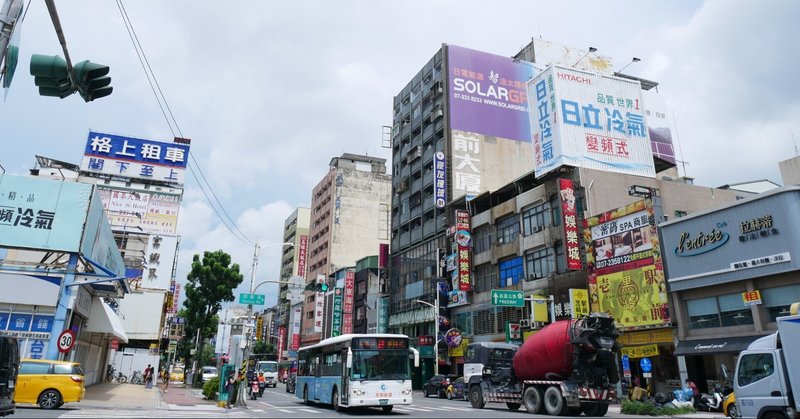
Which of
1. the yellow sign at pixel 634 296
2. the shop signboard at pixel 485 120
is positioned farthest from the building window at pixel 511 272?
the shop signboard at pixel 485 120

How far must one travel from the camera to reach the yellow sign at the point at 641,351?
29.0m

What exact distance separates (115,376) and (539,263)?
42767mm

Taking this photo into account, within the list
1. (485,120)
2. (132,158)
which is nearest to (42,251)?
(485,120)

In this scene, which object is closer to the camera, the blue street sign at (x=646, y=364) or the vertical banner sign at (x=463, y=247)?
the blue street sign at (x=646, y=364)

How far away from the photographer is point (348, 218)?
9000cm

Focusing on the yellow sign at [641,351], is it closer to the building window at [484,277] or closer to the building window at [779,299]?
the building window at [779,299]

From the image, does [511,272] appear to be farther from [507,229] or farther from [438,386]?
[438,386]

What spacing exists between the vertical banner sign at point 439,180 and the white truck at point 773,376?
4039 centimetres

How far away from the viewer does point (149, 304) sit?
54.3 m

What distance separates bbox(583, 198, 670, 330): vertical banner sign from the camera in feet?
96.0

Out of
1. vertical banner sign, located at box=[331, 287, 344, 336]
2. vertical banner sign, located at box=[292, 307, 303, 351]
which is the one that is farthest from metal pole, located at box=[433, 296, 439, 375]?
vertical banner sign, located at box=[292, 307, 303, 351]

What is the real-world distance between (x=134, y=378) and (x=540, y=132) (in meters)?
46.5

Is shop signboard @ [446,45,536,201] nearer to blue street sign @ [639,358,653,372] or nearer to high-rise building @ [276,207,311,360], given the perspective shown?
blue street sign @ [639,358,653,372]

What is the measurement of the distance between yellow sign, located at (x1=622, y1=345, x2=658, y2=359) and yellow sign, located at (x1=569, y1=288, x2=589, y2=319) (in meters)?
3.68
